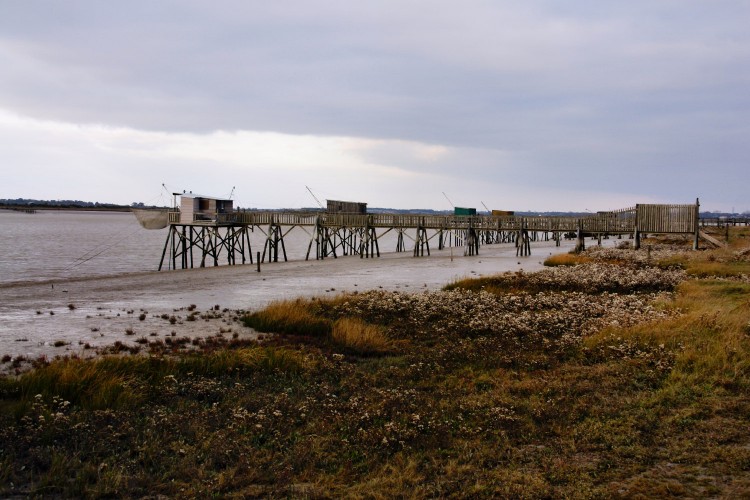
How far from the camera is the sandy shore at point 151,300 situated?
16.6 meters

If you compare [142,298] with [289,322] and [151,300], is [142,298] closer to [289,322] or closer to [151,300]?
[151,300]

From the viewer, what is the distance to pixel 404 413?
32.4 ft

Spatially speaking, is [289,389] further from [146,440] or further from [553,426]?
[553,426]

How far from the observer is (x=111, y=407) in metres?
10.1

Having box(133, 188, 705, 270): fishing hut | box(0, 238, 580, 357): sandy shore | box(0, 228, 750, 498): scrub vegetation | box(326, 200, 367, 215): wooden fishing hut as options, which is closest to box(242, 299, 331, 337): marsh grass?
box(0, 228, 750, 498): scrub vegetation

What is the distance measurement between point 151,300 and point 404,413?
17.8 m

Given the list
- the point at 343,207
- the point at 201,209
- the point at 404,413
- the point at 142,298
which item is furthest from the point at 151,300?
the point at 343,207

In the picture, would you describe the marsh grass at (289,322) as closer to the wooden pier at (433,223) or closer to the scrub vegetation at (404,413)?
the scrub vegetation at (404,413)

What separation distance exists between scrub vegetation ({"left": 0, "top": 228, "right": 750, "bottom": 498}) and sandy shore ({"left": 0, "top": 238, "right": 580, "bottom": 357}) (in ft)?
8.15

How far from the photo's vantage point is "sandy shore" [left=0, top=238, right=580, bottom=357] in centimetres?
1656

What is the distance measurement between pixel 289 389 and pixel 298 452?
3.04 m

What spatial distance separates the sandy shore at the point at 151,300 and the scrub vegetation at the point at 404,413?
248cm

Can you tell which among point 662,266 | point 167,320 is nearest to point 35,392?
point 167,320

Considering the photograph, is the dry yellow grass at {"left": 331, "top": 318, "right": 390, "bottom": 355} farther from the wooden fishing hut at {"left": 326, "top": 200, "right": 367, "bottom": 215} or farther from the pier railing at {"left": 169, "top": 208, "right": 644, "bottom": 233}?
the wooden fishing hut at {"left": 326, "top": 200, "right": 367, "bottom": 215}
